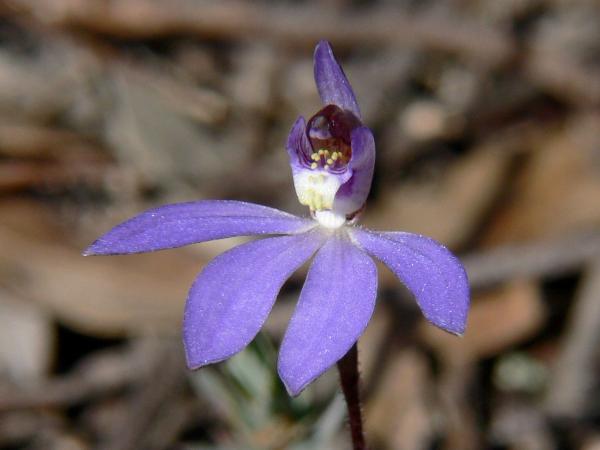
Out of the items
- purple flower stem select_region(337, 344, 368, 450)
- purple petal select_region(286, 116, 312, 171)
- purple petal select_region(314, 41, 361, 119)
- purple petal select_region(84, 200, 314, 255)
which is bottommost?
purple flower stem select_region(337, 344, 368, 450)

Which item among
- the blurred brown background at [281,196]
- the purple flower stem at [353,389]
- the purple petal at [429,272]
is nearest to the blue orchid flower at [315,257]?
the purple petal at [429,272]

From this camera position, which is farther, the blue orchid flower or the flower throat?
the flower throat

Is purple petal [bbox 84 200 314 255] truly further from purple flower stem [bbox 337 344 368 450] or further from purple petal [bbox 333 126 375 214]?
purple flower stem [bbox 337 344 368 450]

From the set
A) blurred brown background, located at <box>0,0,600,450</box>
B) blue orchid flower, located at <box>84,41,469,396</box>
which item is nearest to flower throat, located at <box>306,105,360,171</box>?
Answer: blue orchid flower, located at <box>84,41,469,396</box>

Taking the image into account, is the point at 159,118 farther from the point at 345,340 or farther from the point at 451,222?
the point at 345,340

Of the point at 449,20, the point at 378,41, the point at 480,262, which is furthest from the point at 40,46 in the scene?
the point at 480,262
